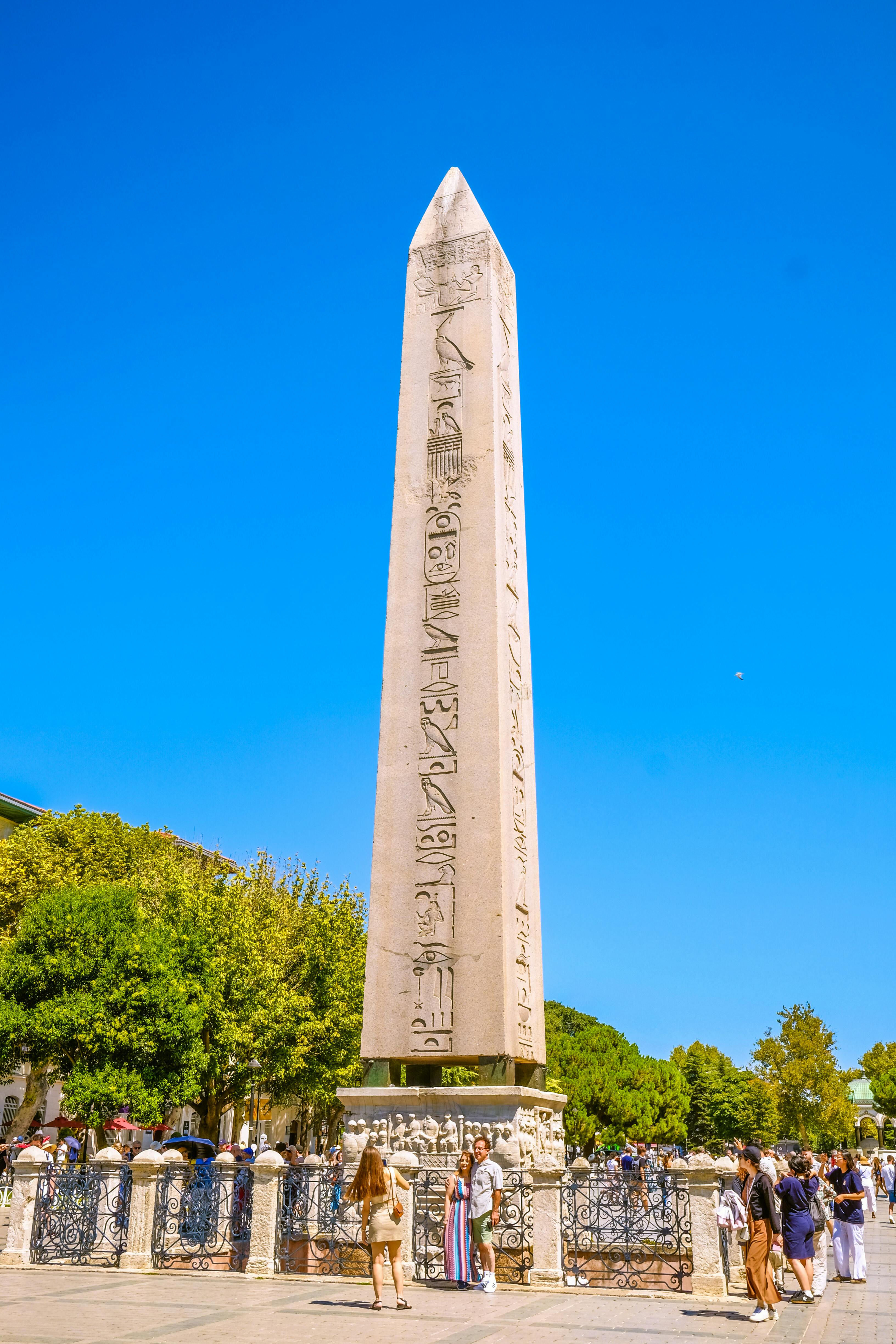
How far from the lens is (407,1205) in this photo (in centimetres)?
1109

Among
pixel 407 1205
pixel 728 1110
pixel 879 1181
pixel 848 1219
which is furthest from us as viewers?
pixel 728 1110

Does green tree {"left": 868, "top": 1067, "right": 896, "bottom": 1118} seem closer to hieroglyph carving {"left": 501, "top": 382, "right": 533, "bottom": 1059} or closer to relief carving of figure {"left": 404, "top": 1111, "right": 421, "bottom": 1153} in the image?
hieroglyph carving {"left": 501, "top": 382, "right": 533, "bottom": 1059}

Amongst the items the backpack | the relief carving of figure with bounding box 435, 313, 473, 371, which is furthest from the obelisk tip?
the backpack

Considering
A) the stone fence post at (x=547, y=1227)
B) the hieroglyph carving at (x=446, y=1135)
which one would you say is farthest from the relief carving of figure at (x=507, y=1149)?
the stone fence post at (x=547, y=1227)

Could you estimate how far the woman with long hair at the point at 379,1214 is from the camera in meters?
9.38

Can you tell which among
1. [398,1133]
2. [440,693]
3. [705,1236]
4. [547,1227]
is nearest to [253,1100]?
[398,1133]

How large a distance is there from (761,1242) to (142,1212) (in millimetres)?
6504

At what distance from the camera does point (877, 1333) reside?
8703mm

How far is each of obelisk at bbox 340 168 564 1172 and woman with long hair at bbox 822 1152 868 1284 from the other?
3193mm

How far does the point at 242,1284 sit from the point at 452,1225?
7.15 feet

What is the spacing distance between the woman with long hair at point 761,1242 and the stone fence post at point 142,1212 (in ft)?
20.4

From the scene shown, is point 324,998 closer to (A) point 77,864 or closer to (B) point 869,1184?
(A) point 77,864

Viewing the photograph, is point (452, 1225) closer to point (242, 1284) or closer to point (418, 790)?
point (242, 1284)

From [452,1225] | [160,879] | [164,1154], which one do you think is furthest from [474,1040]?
[160,879]
